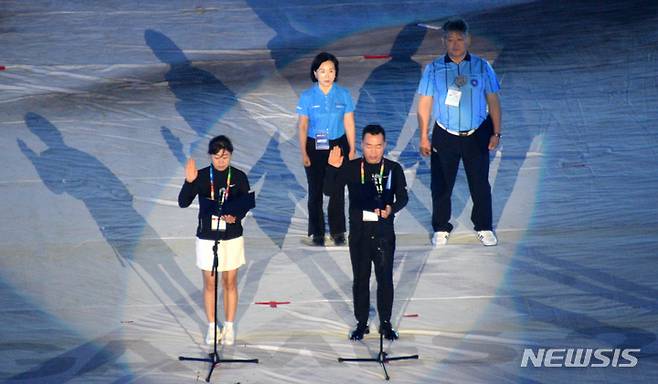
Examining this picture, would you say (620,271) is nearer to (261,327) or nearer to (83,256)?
(261,327)

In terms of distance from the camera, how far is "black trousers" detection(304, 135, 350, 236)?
10.8m

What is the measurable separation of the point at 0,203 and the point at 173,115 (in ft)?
9.78

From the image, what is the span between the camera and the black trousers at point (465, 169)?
10773 millimetres

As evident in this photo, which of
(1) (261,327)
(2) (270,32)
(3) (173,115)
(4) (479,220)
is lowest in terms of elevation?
(1) (261,327)

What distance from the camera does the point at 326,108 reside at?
34.7 feet

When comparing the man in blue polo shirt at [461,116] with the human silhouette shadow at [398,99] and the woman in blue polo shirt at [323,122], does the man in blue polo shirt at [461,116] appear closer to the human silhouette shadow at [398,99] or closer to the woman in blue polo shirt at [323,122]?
the woman in blue polo shirt at [323,122]

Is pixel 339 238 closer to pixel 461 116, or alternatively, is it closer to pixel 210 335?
pixel 461 116

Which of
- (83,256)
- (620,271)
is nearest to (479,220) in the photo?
(620,271)

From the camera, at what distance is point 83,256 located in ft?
36.0

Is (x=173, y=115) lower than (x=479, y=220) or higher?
higher

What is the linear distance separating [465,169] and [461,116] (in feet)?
1.68

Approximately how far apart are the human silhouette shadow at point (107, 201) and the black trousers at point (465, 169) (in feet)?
7.82

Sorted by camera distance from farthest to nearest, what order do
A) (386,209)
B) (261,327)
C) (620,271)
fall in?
1. (620,271)
2. (261,327)
3. (386,209)

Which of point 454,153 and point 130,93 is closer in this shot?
point 454,153
